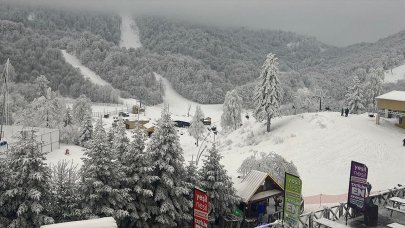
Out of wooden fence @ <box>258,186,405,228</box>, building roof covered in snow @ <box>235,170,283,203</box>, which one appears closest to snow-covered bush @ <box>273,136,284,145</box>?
building roof covered in snow @ <box>235,170,283,203</box>

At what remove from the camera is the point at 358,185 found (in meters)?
20.1

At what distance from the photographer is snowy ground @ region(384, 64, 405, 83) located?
172650mm

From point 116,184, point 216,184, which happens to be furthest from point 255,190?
point 116,184

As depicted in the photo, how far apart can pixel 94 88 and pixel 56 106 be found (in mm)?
93643

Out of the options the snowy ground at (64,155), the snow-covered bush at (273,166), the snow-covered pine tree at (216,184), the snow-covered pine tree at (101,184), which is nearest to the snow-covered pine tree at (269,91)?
the snow-covered bush at (273,166)

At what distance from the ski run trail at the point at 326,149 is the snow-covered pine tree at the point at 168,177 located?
12.6 meters

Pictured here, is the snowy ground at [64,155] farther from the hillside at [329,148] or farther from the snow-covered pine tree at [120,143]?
the snow-covered pine tree at [120,143]

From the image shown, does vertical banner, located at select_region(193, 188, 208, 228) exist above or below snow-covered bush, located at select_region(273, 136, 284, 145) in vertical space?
above

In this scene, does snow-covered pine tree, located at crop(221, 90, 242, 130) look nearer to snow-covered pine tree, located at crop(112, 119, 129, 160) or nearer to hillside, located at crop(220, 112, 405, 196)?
hillside, located at crop(220, 112, 405, 196)

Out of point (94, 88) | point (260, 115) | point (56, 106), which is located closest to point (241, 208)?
point (260, 115)

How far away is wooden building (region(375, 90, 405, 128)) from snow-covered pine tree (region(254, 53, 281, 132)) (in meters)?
11.9

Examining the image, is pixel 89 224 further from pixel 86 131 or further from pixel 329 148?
pixel 86 131

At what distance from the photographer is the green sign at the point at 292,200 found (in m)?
18.0

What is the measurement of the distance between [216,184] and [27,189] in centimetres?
1035
